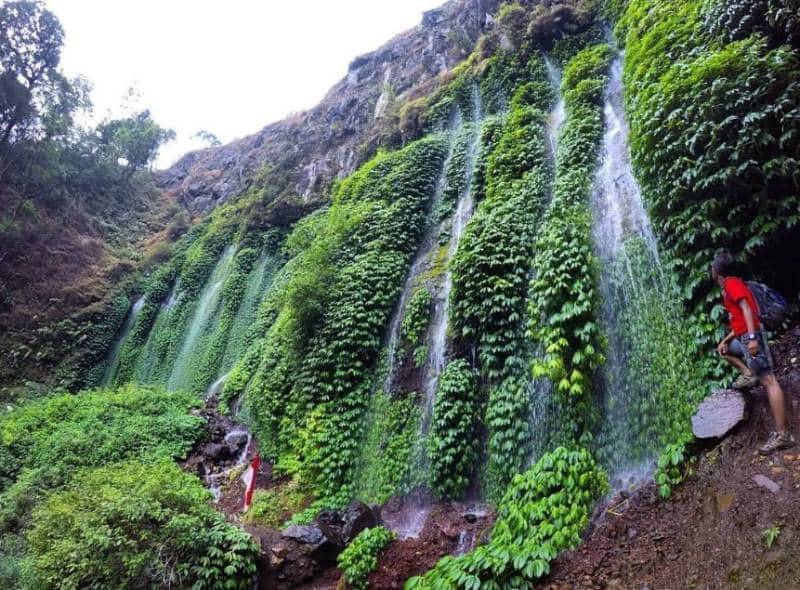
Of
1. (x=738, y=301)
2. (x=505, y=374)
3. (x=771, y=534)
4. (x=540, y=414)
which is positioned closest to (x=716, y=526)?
(x=771, y=534)

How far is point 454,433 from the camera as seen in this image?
295 inches

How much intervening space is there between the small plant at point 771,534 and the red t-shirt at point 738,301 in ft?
5.39

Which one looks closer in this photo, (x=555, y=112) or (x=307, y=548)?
(x=307, y=548)

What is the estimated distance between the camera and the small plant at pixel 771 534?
3258 millimetres

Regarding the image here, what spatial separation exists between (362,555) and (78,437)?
9012 millimetres

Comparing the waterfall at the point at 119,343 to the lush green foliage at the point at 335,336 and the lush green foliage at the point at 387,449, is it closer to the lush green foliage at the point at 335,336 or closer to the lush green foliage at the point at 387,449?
A: the lush green foliage at the point at 335,336

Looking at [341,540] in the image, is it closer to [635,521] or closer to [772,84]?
[635,521]

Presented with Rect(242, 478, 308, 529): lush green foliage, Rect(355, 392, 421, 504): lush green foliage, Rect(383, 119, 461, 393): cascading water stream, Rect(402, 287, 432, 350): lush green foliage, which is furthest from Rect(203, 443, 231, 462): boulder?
Rect(402, 287, 432, 350): lush green foliage

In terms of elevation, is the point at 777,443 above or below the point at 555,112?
below

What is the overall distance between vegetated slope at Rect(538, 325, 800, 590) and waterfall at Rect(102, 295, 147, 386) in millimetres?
22399

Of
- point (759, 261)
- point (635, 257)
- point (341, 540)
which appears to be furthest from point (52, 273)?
point (759, 261)

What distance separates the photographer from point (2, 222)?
23.6m

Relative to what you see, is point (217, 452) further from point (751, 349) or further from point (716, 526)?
point (751, 349)

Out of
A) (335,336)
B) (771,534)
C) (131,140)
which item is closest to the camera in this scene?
(771,534)
